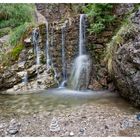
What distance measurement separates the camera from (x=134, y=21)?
5594 mm

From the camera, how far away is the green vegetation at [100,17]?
24.3ft

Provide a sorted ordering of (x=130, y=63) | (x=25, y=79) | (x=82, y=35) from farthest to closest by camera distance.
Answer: (x=82, y=35) < (x=25, y=79) < (x=130, y=63)

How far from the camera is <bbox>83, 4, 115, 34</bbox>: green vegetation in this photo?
741 centimetres

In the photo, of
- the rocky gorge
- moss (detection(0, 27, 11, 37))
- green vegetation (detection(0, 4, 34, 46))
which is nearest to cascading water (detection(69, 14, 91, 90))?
the rocky gorge

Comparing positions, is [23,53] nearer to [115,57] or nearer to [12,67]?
[12,67]

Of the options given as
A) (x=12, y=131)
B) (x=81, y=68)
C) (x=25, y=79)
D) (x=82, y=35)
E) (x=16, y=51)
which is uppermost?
(x=82, y=35)

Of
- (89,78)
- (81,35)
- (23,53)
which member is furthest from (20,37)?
(89,78)

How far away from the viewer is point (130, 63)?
18.0 ft

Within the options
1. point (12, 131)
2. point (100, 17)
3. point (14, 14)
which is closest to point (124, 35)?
point (100, 17)

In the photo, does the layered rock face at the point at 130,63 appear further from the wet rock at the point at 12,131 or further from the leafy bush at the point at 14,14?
the leafy bush at the point at 14,14

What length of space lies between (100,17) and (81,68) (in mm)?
1368

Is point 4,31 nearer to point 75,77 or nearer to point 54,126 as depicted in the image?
point 75,77

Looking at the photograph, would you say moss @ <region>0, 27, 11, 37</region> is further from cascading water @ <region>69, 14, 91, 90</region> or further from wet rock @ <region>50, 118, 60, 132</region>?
wet rock @ <region>50, 118, 60, 132</region>

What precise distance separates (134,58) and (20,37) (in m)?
4.04
